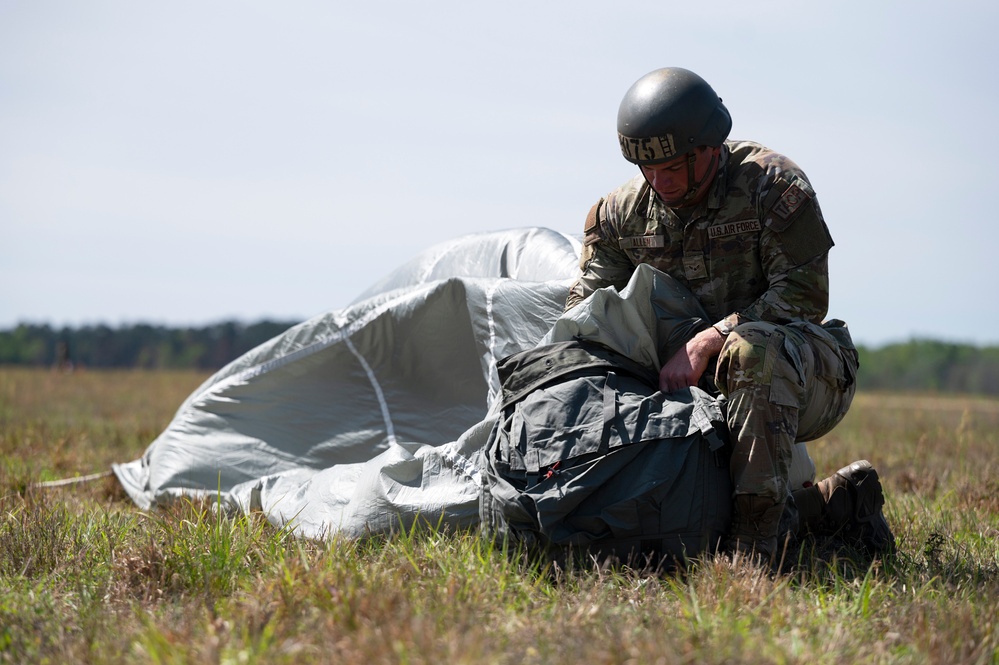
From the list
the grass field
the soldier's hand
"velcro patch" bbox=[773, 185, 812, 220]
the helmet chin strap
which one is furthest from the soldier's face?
the grass field

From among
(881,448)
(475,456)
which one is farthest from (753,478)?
(881,448)

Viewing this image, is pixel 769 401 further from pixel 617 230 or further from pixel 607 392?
pixel 617 230

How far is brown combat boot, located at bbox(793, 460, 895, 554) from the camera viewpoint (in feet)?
12.3

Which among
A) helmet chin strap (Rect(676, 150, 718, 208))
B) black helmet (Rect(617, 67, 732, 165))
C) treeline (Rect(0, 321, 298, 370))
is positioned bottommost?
treeline (Rect(0, 321, 298, 370))

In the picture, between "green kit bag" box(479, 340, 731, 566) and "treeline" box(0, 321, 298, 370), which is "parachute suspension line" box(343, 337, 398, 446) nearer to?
"green kit bag" box(479, 340, 731, 566)

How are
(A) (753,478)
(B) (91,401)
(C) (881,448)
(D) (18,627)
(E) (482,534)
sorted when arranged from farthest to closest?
(B) (91,401)
(C) (881,448)
(E) (482,534)
(A) (753,478)
(D) (18,627)

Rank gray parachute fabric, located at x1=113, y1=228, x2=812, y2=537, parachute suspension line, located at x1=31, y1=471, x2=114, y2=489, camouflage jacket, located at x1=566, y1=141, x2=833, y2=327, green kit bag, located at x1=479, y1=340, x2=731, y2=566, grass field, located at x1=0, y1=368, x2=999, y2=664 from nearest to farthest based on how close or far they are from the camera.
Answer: grass field, located at x1=0, y1=368, x2=999, y2=664 → green kit bag, located at x1=479, y1=340, x2=731, y2=566 → camouflage jacket, located at x1=566, y1=141, x2=833, y2=327 → gray parachute fabric, located at x1=113, y1=228, x2=812, y2=537 → parachute suspension line, located at x1=31, y1=471, x2=114, y2=489

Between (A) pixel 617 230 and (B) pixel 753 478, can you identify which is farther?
(A) pixel 617 230

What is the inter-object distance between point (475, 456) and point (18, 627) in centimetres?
185

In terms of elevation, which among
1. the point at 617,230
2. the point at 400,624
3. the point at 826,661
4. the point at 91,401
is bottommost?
the point at 91,401

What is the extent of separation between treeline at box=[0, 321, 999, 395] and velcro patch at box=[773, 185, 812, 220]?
42.6m

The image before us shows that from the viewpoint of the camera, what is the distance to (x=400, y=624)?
2.28 meters

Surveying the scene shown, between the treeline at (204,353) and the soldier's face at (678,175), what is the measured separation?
139 ft

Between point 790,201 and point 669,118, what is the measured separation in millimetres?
582
